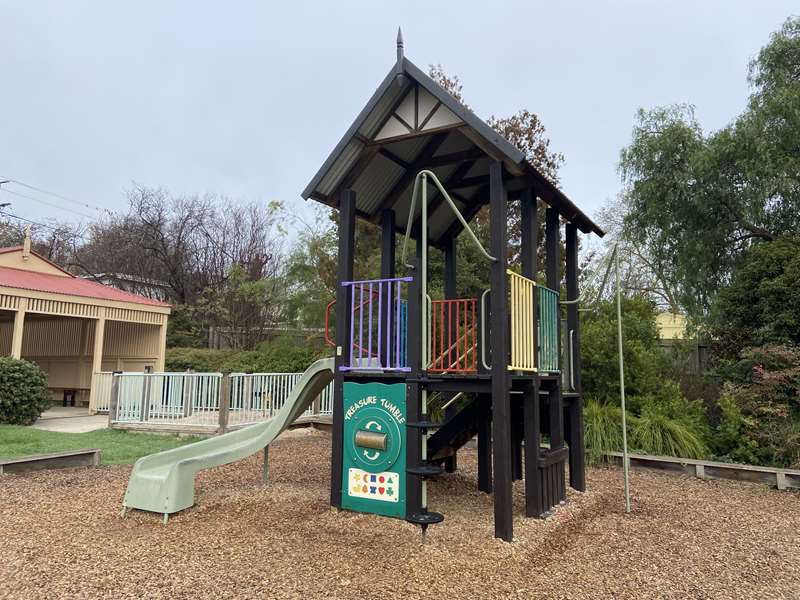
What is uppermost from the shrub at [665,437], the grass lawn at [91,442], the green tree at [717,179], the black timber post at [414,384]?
the green tree at [717,179]

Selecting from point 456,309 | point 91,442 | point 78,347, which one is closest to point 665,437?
point 456,309

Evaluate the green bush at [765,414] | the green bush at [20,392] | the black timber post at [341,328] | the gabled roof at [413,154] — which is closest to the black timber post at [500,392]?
the gabled roof at [413,154]

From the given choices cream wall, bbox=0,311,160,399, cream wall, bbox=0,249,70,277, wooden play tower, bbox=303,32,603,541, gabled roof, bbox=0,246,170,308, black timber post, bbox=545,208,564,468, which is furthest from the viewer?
cream wall, bbox=0,311,160,399

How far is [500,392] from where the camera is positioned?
463cm

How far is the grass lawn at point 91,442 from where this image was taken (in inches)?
326

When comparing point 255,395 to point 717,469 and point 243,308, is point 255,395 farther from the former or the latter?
point 243,308

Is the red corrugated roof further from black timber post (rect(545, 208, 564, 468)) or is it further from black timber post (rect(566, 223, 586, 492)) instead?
black timber post (rect(566, 223, 586, 492))

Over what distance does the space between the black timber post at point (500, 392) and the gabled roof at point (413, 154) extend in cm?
86

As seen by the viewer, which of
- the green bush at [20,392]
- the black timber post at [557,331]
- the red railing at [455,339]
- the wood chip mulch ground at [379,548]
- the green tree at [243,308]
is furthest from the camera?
the green tree at [243,308]

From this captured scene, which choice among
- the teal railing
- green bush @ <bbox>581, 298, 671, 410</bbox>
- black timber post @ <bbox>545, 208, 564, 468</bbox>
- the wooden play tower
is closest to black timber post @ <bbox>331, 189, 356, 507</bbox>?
the wooden play tower

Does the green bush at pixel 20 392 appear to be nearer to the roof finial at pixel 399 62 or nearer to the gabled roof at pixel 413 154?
the gabled roof at pixel 413 154

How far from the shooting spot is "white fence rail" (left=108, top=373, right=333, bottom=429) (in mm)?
10875

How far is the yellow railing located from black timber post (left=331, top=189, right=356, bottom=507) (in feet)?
5.65

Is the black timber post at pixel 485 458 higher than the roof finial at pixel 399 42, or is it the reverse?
the roof finial at pixel 399 42
